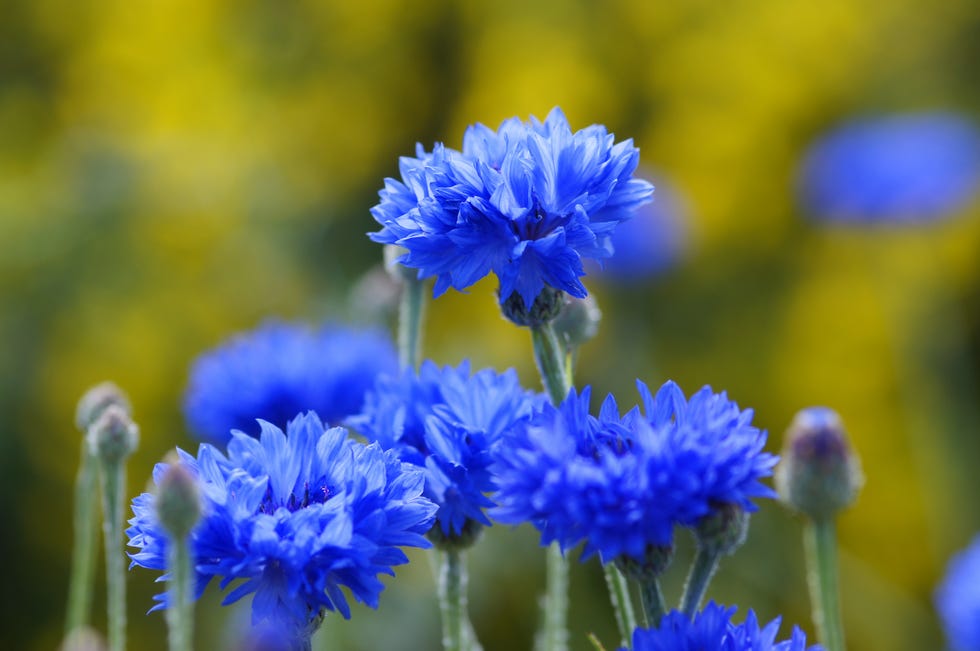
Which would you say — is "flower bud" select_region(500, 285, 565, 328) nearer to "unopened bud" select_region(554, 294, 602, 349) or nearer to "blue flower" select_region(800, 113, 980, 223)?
"unopened bud" select_region(554, 294, 602, 349)

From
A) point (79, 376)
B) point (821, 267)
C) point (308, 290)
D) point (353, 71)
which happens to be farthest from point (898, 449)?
point (79, 376)

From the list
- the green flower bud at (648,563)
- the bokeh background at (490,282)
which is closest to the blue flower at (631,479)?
the green flower bud at (648,563)

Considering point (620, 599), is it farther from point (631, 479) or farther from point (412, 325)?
point (412, 325)

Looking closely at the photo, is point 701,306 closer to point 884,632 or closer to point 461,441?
point 884,632

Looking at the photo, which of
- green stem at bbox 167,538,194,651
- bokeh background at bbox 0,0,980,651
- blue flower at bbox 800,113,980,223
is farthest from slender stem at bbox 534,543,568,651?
blue flower at bbox 800,113,980,223

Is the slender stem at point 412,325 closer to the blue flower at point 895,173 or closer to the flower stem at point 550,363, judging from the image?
the flower stem at point 550,363

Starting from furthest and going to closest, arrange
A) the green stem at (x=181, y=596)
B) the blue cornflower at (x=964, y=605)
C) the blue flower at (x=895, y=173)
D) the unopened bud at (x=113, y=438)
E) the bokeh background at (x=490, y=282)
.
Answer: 1. the bokeh background at (x=490, y=282)
2. the blue flower at (x=895, y=173)
3. the blue cornflower at (x=964, y=605)
4. the unopened bud at (x=113, y=438)
5. the green stem at (x=181, y=596)
